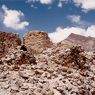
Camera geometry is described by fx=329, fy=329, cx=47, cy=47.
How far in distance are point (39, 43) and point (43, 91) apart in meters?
9.93

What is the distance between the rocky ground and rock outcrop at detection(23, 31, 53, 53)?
6.15 metres

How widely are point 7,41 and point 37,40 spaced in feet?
21.6

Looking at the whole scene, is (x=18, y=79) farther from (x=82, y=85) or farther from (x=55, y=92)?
(x=82, y=85)

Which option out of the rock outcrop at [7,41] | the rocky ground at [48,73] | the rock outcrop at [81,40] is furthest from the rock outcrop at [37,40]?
the rock outcrop at [81,40]

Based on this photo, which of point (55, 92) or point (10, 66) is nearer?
point (55, 92)

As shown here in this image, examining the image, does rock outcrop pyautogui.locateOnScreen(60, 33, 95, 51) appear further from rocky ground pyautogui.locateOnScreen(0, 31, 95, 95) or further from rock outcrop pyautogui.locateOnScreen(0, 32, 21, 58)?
rocky ground pyautogui.locateOnScreen(0, 31, 95, 95)

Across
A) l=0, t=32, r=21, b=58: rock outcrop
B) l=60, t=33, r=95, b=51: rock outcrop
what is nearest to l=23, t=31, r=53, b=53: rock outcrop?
l=0, t=32, r=21, b=58: rock outcrop

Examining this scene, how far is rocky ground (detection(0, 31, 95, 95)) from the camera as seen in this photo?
10.6 meters

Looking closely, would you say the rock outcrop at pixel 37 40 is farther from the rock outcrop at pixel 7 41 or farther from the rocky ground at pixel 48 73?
the rocky ground at pixel 48 73

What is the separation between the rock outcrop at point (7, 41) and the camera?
41.9 ft

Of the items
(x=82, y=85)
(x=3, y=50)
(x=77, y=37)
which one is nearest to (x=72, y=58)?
(x=82, y=85)

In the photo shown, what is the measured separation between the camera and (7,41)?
1410 centimetres

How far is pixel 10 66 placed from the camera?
1173 cm

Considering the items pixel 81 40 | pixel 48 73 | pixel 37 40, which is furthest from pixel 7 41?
pixel 81 40
